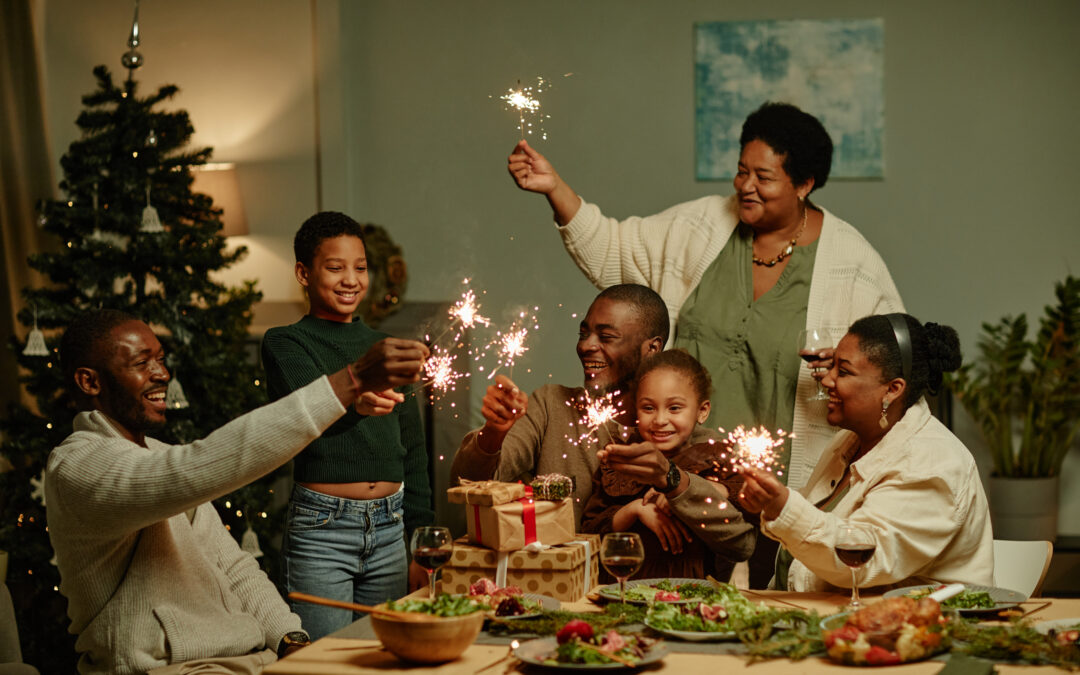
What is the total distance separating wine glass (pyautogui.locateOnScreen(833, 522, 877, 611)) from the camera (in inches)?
76.1

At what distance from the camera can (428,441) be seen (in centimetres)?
502

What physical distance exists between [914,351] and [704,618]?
93 centimetres

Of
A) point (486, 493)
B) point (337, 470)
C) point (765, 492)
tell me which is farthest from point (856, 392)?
point (337, 470)

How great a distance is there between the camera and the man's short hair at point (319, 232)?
2650mm

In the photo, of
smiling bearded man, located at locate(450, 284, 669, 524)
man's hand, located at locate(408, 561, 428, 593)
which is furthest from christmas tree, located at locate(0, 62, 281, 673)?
smiling bearded man, located at locate(450, 284, 669, 524)

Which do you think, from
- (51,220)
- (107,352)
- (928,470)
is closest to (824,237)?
(928,470)

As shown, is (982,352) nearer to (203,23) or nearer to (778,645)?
(778,645)

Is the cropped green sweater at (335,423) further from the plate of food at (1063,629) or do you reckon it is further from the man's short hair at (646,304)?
the plate of food at (1063,629)

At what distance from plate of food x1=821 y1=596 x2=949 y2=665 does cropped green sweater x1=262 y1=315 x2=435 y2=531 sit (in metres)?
1.23

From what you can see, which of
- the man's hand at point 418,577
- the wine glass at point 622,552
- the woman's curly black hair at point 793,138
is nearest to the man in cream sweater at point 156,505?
the man's hand at point 418,577

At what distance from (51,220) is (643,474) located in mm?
2593

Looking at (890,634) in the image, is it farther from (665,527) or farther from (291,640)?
(291,640)

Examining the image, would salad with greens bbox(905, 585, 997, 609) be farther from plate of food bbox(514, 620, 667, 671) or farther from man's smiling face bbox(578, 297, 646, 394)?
man's smiling face bbox(578, 297, 646, 394)

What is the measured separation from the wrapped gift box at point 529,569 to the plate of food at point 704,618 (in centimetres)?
26
